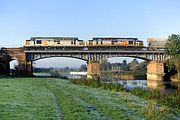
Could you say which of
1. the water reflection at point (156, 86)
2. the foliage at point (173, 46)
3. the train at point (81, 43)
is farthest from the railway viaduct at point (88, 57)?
the water reflection at point (156, 86)

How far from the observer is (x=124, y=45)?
115m

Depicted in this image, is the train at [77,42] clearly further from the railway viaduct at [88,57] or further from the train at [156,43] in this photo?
the train at [156,43]

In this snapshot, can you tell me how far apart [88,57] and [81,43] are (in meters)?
6.77

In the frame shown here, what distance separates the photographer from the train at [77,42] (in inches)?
4380

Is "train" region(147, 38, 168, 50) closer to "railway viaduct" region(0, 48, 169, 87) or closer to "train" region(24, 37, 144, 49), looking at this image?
"train" region(24, 37, 144, 49)

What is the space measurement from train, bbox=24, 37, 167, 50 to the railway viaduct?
3.54 m

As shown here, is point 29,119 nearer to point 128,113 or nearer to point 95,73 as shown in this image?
point 128,113

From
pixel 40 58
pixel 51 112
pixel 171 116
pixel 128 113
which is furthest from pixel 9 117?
pixel 40 58

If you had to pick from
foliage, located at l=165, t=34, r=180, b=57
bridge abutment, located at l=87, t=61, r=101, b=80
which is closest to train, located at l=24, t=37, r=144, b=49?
bridge abutment, located at l=87, t=61, r=101, b=80

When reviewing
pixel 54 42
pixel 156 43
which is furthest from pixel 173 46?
pixel 54 42

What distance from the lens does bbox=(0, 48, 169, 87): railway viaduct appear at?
10406cm

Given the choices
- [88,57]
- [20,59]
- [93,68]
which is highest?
[88,57]

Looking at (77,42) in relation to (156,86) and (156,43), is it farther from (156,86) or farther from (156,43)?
(156,86)

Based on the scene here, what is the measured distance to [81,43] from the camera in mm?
113250
